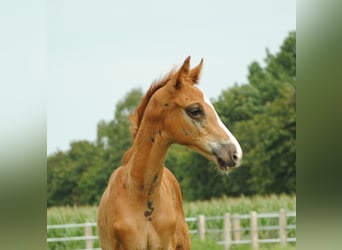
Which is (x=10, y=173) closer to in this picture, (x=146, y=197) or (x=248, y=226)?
(x=146, y=197)

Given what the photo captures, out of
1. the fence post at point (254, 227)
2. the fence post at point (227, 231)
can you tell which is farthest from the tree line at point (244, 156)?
the fence post at point (254, 227)

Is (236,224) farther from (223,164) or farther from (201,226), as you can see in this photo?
(223,164)

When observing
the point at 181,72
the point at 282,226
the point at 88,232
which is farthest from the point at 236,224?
the point at 181,72

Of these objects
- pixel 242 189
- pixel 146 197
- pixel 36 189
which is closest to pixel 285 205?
pixel 146 197

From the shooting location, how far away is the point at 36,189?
2.18 m

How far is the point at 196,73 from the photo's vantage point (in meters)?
4.46

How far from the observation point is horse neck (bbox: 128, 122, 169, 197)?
436 cm

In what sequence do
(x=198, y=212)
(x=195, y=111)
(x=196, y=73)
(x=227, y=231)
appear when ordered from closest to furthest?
(x=195, y=111) < (x=196, y=73) < (x=227, y=231) < (x=198, y=212)

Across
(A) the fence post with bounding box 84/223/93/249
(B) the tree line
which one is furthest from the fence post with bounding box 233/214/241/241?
(B) the tree line

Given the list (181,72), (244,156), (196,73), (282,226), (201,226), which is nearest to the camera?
(181,72)

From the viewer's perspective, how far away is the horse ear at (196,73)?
444 centimetres

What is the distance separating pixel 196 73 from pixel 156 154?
65 centimetres

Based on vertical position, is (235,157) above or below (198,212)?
above

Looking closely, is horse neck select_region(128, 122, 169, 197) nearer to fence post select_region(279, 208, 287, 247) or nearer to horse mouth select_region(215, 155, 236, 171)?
horse mouth select_region(215, 155, 236, 171)
